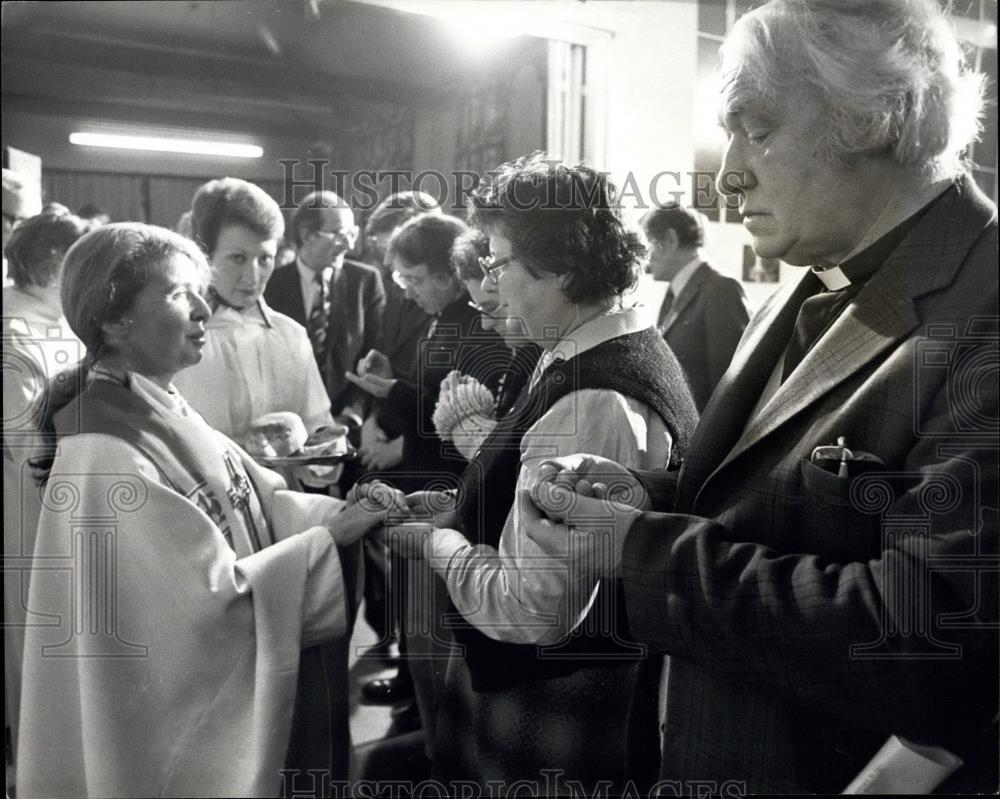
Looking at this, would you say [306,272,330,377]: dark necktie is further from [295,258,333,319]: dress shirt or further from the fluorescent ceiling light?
the fluorescent ceiling light

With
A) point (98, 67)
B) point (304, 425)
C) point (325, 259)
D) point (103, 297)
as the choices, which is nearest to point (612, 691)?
point (304, 425)

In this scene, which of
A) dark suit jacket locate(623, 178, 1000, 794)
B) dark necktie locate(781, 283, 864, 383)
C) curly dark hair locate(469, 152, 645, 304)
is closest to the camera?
dark suit jacket locate(623, 178, 1000, 794)

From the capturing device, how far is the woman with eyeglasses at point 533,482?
1.14 m

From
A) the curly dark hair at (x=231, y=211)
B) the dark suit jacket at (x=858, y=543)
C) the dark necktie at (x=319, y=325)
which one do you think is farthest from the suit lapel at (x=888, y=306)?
the curly dark hair at (x=231, y=211)

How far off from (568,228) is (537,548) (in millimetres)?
415

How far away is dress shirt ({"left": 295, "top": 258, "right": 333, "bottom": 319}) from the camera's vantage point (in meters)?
1.21

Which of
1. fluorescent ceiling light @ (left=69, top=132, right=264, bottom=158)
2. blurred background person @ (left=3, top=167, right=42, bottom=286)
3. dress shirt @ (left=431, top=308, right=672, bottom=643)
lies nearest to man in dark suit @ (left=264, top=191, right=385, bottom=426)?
fluorescent ceiling light @ (left=69, top=132, right=264, bottom=158)

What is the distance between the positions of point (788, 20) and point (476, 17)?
451mm

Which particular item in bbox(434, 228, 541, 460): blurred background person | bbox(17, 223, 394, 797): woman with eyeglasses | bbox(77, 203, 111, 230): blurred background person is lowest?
bbox(17, 223, 394, 797): woman with eyeglasses

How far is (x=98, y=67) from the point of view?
1.20 metres

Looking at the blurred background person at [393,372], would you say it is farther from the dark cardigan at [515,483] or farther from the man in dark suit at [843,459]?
the man in dark suit at [843,459]

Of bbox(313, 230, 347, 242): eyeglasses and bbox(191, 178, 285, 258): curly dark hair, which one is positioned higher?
bbox(191, 178, 285, 258): curly dark hair

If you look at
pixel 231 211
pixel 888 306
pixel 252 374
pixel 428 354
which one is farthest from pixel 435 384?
pixel 888 306

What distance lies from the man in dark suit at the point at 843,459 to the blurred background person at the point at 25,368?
73 cm
